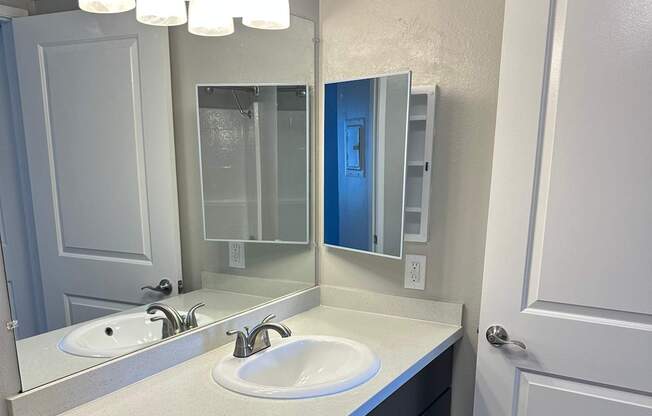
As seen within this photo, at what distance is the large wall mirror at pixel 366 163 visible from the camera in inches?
59.7

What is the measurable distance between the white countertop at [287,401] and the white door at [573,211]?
0.28 m

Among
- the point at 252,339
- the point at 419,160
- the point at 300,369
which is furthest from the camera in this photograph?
the point at 419,160

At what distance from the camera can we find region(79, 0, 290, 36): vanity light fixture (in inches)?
44.1

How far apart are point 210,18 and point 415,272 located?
1.09 meters

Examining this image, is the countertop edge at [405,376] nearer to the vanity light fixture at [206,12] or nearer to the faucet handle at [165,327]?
the faucet handle at [165,327]

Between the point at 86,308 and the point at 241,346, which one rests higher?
the point at 86,308

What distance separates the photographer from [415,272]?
1.63 meters

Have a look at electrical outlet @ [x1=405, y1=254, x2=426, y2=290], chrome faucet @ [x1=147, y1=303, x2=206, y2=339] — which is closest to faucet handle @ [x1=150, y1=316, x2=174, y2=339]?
chrome faucet @ [x1=147, y1=303, x2=206, y2=339]

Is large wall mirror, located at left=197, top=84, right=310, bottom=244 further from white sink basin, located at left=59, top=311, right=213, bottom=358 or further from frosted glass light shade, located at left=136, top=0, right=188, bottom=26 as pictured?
white sink basin, located at left=59, top=311, right=213, bottom=358

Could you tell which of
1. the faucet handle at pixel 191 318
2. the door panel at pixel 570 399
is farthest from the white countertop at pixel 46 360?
the door panel at pixel 570 399

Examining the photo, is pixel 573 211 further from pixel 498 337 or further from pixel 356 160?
pixel 356 160

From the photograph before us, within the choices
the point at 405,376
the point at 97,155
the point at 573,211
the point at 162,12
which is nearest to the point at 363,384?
the point at 405,376

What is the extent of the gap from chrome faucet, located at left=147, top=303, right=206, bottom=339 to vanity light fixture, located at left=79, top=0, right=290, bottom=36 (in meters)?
0.78

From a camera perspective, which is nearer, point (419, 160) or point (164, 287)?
point (164, 287)
